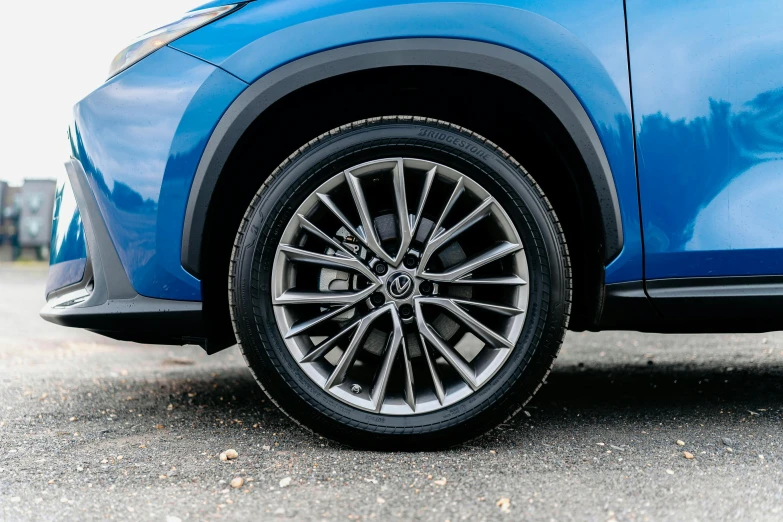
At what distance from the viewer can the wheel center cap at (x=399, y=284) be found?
1.78 metres

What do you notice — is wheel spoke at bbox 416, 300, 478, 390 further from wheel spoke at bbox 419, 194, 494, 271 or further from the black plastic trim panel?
the black plastic trim panel

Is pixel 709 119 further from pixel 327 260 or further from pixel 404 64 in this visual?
pixel 327 260

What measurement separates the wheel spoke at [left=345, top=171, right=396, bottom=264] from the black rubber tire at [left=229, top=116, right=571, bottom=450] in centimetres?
6

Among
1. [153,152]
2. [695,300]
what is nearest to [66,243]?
[153,152]

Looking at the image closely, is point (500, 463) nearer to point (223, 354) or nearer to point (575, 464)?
point (575, 464)

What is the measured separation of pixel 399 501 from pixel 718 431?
45.8 inches

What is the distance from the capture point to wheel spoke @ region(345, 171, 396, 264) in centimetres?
176

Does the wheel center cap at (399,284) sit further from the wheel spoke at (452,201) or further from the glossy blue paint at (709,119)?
the glossy blue paint at (709,119)

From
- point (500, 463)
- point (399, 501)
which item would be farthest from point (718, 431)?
point (399, 501)

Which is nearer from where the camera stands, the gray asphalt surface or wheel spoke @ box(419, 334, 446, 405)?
the gray asphalt surface

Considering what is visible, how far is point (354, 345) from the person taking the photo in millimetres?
1760

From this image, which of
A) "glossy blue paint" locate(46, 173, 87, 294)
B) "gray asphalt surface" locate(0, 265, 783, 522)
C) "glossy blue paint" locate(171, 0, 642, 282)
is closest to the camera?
"gray asphalt surface" locate(0, 265, 783, 522)

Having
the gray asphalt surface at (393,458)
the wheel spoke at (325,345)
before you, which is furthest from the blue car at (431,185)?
the gray asphalt surface at (393,458)

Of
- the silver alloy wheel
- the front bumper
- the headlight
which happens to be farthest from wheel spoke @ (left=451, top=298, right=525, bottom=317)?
the headlight
